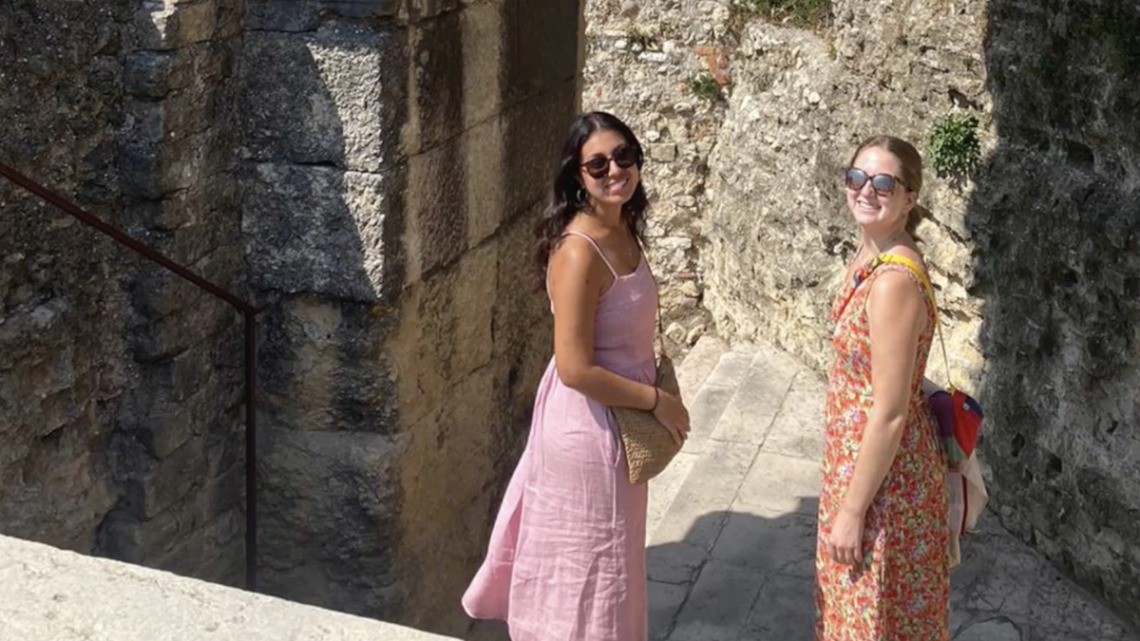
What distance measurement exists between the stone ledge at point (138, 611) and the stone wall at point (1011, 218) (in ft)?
12.4

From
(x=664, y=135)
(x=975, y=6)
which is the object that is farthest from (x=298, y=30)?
(x=664, y=135)

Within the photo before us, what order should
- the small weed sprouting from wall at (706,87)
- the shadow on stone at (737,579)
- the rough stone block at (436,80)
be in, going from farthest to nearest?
the small weed sprouting from wall at (706,87), the shadow on stone at (737,579), the rough stone block at (436,80)

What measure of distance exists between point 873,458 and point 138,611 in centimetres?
181

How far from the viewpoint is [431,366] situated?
180 inches

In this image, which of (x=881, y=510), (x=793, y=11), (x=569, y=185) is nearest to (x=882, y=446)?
(x=881, y=510)

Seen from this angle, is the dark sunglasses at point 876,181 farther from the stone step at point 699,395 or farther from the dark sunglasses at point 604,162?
the stone step at point 699,395

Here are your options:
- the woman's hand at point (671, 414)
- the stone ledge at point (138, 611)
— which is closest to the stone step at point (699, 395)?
the woman's hand at point (671, 414)

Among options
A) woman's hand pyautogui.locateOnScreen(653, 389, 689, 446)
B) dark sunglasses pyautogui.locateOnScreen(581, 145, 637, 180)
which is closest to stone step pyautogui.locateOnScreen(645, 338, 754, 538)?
woman's hand pyautogui.locateOnScreen(653, 389, 689, 446)

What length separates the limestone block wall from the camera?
4.09m

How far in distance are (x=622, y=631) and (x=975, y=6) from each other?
3501mm

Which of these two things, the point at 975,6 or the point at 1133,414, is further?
the point at 975,6

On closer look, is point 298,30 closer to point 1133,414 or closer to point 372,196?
point 372,196

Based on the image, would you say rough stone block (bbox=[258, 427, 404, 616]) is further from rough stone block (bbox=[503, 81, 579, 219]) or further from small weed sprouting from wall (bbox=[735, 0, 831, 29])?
small weed sprouting from wall (bbox=[735, 0, 831, 29])

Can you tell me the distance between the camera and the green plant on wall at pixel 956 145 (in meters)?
6.33
